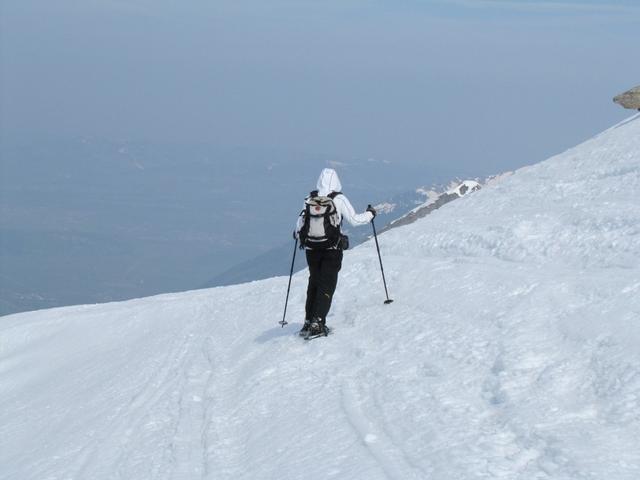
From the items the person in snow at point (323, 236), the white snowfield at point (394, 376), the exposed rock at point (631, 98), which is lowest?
the white snowfield at point (394, 376)

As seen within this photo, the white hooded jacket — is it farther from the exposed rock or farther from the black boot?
the exposed rock

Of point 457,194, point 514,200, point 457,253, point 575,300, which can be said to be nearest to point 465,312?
point 575,300

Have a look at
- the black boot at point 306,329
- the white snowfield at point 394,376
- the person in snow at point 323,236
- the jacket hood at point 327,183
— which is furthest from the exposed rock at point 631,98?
the black boot at point 306,329

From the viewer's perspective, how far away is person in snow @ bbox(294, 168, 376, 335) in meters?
11.4

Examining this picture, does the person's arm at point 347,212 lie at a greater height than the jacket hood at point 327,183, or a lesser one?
lesser

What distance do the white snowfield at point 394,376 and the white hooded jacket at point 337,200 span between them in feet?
5.25

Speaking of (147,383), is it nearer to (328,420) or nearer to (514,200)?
(328,420)

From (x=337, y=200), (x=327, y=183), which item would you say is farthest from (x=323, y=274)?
(x=327, y=183)

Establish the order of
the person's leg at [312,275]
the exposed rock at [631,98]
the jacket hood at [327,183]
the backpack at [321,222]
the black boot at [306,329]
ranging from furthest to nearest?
the exposed rock at [631,98] → the black boot at [306,329] → the person's leg at [312,275] → the jacket hood at [327,183] → the backpack at [321,222]

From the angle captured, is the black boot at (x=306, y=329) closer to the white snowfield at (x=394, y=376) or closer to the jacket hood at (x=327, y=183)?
the white snowfield at (x=394, y=376)

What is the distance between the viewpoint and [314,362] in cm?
1068

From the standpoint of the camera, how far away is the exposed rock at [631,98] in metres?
34.2

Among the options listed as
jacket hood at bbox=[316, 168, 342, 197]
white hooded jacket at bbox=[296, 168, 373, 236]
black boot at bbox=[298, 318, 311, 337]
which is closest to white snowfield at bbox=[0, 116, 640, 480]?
black boot at bbox=[298, 318, 311, 337]

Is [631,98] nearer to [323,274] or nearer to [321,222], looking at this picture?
[323,274]
